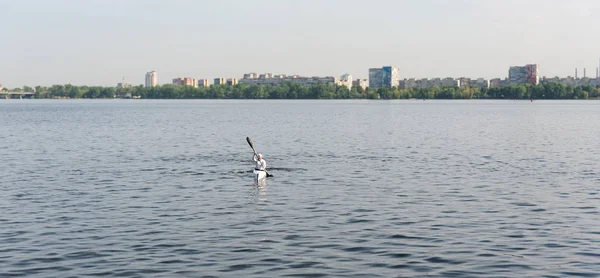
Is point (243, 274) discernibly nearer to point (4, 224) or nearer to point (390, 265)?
point (390, 265)

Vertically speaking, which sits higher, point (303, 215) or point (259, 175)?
point (259, 175)

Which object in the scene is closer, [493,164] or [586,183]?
[586,183]

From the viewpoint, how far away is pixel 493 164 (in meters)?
44.1

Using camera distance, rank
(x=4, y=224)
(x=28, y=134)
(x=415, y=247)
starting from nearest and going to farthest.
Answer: (x=415, y=247)
(x=4, y=224)
(x=28, y=134)

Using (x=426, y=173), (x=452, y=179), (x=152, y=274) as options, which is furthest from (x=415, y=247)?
(x=426, y=173)

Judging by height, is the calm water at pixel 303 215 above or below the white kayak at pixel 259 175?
below

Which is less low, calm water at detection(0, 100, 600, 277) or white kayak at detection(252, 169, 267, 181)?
white kayak at detection(252, 169, 267, 181)

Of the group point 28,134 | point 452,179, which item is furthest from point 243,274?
point 28,134

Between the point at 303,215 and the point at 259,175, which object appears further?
the point at 259,175

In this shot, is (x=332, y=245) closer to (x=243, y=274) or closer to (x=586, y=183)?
(x=243, y=274)

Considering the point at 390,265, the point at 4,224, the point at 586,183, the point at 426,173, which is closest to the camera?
the point at 390,265

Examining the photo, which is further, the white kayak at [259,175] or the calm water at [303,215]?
the white kayak at [259,175]

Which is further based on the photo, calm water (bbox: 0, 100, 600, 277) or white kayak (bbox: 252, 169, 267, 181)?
white kayak (bbox: 252, 169, 267, 181)

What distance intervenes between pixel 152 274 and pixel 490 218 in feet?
40.9
